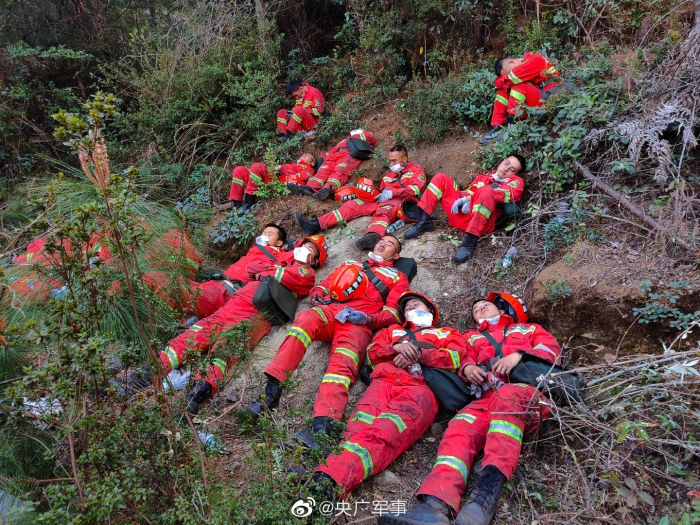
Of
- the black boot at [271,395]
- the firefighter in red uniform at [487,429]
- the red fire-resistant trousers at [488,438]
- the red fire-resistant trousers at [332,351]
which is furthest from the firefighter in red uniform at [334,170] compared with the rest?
the red fire-resistant trousers at [488,438]

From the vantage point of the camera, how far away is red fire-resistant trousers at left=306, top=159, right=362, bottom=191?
6932 millimetres

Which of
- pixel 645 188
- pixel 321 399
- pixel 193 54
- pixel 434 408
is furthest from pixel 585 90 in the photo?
pixel 193 54

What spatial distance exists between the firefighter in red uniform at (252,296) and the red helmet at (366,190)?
1.14 metres

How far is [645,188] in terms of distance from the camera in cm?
433

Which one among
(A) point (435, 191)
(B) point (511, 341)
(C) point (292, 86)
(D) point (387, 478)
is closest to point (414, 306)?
(B) point (511, 341)

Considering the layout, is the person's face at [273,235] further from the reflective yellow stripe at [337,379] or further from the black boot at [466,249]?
the reflective yellow stripe at [337,379]

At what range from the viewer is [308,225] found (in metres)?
6.29

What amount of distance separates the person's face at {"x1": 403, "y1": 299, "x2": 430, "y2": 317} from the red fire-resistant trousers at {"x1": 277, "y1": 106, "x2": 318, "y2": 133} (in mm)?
4601

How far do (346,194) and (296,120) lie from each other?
205cm

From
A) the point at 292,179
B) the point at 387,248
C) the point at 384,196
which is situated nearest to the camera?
the point at 387,248

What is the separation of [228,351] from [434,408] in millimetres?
1514

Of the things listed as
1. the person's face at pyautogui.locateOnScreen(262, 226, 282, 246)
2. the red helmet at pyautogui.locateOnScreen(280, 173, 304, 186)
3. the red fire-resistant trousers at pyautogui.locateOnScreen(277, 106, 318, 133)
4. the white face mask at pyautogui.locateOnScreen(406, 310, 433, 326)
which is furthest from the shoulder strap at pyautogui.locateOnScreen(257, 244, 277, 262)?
the red fire-resistant trousers at pyautogui.locateOnScreen(277, 106, 318, 133)

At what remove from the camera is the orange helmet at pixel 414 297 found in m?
4.37

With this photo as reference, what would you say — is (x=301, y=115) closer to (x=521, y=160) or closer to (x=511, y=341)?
(x=521, y=160)
